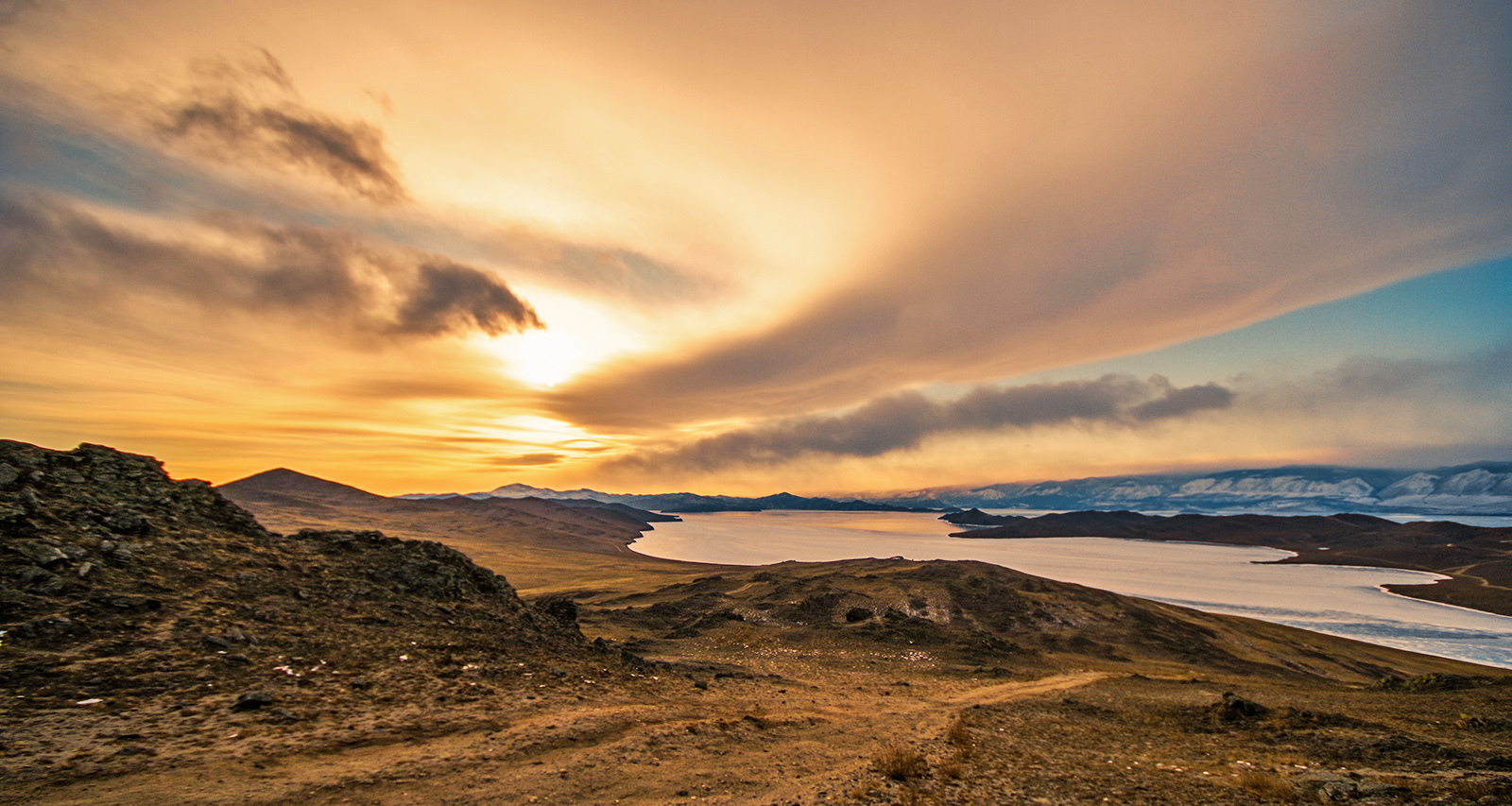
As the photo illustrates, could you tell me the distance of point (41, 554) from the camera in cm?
1669

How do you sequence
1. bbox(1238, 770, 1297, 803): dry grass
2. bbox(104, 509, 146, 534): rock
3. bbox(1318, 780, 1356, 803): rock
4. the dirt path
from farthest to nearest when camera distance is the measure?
bbox(104, 509, 146, 534): rock
bbox(1238, 770, 1297, 803): dry grass
bbox(1318, 780, 1356, 803): rock
the dirt path

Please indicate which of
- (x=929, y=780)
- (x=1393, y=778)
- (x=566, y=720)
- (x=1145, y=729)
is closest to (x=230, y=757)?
(x=566, y=720)

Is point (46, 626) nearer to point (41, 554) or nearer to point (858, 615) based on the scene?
point (41, 554)

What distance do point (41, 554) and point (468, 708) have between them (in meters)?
13.8

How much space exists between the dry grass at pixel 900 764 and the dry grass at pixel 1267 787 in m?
7.64

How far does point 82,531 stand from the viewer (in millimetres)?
18750

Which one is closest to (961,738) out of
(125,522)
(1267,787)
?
(1267,787)

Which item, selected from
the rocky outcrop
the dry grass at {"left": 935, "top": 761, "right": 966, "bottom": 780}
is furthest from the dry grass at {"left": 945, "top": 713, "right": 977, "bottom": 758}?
the rocky outcrop

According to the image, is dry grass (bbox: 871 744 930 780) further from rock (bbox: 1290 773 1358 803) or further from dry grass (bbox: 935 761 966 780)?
rock (bbox: 1290 773 1358 803)

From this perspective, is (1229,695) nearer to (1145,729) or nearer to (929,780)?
(1145,729)

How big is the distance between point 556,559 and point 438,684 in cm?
16779

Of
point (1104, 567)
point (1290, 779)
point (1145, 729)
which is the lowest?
point (1104, 567)

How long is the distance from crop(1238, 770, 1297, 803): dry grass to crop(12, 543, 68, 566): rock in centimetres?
3361

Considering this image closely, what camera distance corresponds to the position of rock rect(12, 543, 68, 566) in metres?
16.5
